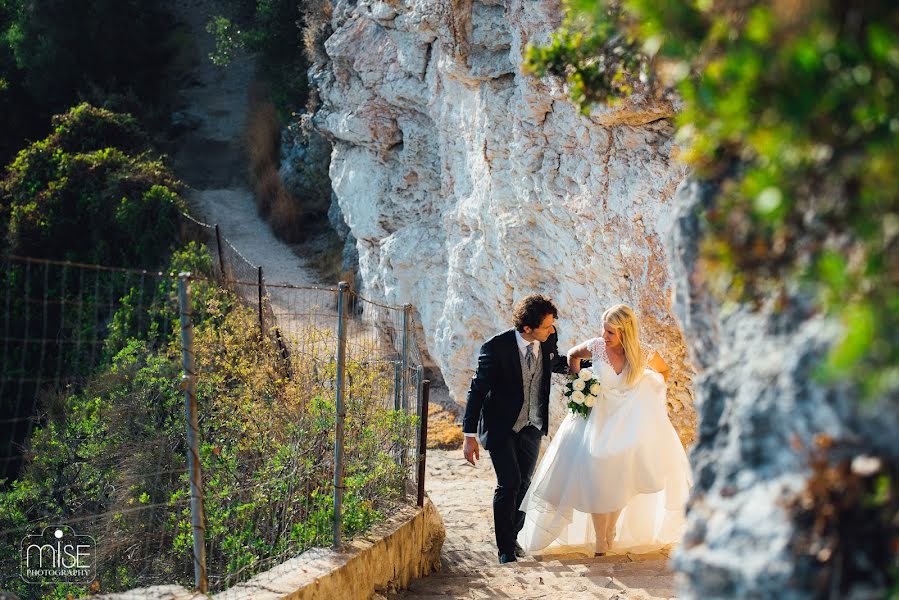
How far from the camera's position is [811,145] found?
6.15 feet

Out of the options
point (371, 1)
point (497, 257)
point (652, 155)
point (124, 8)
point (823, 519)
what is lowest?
point (823, 519)

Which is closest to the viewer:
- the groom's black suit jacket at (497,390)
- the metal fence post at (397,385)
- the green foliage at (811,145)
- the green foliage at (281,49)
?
the green foliage at (811,145)

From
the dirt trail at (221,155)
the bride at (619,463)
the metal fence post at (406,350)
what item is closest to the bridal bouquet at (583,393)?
the bride at (619,463)

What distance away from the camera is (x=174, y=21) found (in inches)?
922

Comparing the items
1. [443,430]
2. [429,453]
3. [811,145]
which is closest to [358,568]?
[811,145]

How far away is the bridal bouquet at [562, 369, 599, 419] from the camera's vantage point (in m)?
6.06

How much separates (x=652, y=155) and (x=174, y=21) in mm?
19233

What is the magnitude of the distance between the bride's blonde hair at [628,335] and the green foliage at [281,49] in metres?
13.1

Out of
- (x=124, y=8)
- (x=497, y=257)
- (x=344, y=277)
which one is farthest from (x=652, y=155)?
(x=124, y=8)

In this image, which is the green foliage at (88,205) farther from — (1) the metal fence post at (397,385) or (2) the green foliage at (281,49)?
(1) the metal fence post at (397,385)

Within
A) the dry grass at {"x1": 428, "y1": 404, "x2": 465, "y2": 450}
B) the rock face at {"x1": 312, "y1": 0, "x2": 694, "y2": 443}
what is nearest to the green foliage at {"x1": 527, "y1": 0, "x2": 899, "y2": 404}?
the rock face at {"x1": 312, "y1": 0, "x2": 694, "y2": 443}

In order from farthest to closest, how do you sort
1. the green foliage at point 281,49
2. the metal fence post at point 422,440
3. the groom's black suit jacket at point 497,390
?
the green foliage at point 281,49 < the groom's black suit jacket at point 497,390 < the metal fence post at point 422,440

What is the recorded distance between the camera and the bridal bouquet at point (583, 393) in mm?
6062

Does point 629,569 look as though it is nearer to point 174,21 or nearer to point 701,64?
point 701,64
